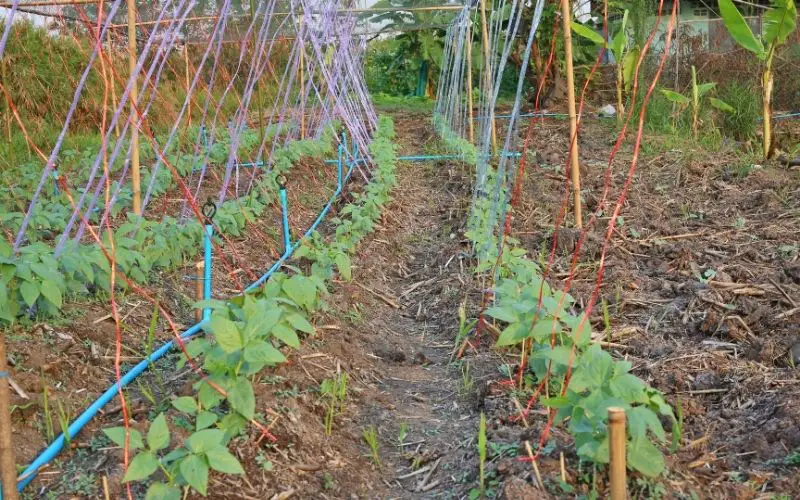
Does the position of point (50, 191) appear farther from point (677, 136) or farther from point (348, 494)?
point (677, 136)

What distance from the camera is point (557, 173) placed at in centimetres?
655

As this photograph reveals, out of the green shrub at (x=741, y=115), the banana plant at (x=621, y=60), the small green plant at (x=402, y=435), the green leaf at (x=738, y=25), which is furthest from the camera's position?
the banana plant at (x=621, y=60)

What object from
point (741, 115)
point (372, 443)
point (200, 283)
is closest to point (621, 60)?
point (741, 115)

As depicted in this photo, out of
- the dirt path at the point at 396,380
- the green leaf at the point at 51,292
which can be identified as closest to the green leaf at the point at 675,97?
the dirt path at the point at 396,380

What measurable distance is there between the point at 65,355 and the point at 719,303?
2670 mm

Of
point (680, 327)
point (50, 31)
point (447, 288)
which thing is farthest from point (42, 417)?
point (50, 31)

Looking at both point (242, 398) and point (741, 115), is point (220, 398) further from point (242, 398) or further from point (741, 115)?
point (741, 115)

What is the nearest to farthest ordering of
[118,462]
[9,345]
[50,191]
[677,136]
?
[118,462] < [9,345] < [50,191] < [677,136]

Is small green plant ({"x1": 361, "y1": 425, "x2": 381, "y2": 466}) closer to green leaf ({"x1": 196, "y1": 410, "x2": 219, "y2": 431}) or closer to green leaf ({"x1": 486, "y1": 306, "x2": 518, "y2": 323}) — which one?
green leaf ({"x1": 486, "y1": 306, "x2": 518, "y2": 323})

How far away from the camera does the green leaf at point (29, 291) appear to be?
269cm

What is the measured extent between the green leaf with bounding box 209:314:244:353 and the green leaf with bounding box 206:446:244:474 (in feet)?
1.00

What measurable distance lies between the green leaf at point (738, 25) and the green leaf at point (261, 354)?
502 cm

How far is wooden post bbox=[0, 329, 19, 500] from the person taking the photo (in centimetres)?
175

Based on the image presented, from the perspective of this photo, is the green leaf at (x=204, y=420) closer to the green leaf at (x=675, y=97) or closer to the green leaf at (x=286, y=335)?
the green leaf at (x=286, y=335)
